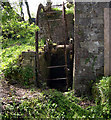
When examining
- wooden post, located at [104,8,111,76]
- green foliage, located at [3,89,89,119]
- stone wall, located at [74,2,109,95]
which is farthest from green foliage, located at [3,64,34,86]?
wooden post, located at [104,8,111,76]

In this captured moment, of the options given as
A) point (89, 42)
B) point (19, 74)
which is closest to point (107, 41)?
point (89, 42)

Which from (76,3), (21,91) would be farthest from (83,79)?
(76,3)

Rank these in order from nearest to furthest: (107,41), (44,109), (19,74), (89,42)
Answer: (44,109), (107,41), (89,42), (19,74)

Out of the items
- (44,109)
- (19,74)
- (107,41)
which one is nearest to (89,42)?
(107,41)

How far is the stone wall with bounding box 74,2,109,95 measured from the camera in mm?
4746

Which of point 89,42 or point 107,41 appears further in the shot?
point 89,42

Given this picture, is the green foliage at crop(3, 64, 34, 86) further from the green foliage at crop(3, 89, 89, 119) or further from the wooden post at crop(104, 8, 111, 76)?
the wooden post at crop(104, 8, 111, 76)

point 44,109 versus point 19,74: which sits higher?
point 19,74

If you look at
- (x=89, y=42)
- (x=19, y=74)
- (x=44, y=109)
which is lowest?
(x=44, y=109)

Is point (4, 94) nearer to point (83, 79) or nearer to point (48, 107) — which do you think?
point (48, 107)

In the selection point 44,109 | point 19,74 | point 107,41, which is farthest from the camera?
point 19,74

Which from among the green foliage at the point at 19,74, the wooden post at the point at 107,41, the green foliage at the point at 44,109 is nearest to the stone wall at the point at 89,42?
the wooden post at the point at 107,41

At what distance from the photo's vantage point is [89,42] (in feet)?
15.9

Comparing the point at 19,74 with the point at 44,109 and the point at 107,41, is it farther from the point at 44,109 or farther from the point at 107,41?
the point at 107,41
